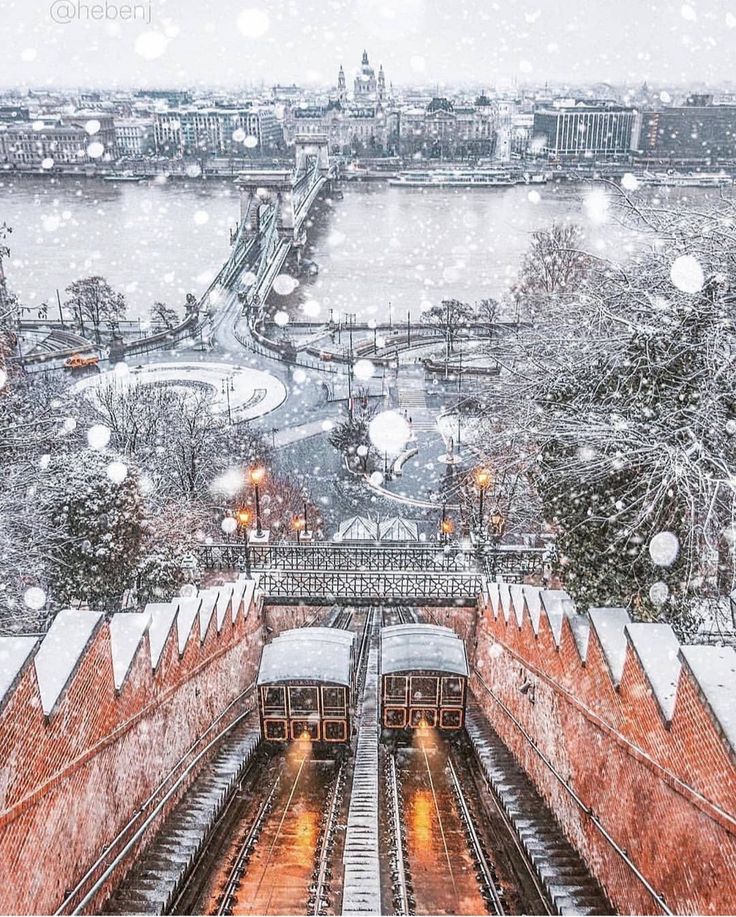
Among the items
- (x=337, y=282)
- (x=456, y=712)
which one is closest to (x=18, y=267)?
(x=337, y=282)

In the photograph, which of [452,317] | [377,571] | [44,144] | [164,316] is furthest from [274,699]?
[44,144]

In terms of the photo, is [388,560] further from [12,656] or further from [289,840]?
[12,656]

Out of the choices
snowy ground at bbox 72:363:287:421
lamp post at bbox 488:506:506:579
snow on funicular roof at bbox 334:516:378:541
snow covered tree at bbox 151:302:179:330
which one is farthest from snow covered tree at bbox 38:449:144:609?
snow covered tree at bbox 151:302:179:330

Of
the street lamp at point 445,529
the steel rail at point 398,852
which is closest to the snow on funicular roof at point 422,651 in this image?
the steel rail at point 398,852

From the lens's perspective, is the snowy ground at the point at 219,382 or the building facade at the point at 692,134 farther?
the building facade at the point at 692,134

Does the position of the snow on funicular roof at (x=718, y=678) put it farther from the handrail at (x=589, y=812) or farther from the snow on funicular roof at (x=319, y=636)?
the snow on funicular roof at (x=319, y=636)

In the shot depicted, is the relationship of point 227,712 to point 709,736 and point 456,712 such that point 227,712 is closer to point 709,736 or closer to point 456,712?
point 456,712
